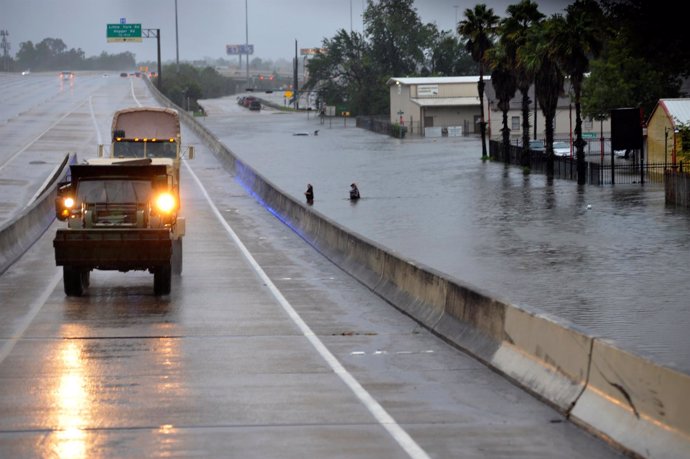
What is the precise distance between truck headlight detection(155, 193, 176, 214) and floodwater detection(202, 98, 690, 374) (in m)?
4.71

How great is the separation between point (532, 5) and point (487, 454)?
7837 centimetres

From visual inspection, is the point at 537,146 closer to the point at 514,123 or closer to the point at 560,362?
the point at 514,123

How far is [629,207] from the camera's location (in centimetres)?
6397

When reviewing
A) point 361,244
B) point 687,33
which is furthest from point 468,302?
point 687,33

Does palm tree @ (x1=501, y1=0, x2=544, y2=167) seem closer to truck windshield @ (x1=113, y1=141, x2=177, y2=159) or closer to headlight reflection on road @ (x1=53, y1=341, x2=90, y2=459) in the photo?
truck windshield @ (x1=113, y1=141, x2=177, y2=159)

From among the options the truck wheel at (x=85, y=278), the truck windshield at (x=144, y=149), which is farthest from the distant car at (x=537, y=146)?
the truck wheel at (x=85, y=278)

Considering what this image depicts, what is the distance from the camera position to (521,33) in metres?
87.9

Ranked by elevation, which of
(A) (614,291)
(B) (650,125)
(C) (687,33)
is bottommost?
(A) (614,291)

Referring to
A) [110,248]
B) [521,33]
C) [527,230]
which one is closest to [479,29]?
[521,33]

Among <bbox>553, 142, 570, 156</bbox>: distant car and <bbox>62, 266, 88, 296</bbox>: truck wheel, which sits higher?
<bbox>553, 142, 570, 156</bbox>: distant car

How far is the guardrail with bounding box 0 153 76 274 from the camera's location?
107 feet

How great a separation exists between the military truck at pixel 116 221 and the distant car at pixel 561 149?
72.9 metres

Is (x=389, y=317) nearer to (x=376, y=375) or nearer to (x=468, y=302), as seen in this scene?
(x=468, y=302)

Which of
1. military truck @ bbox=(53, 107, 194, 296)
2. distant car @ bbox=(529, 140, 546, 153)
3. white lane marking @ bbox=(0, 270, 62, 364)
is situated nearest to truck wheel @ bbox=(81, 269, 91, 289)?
military truck @ bbox=(53, 107, 194, 296)
